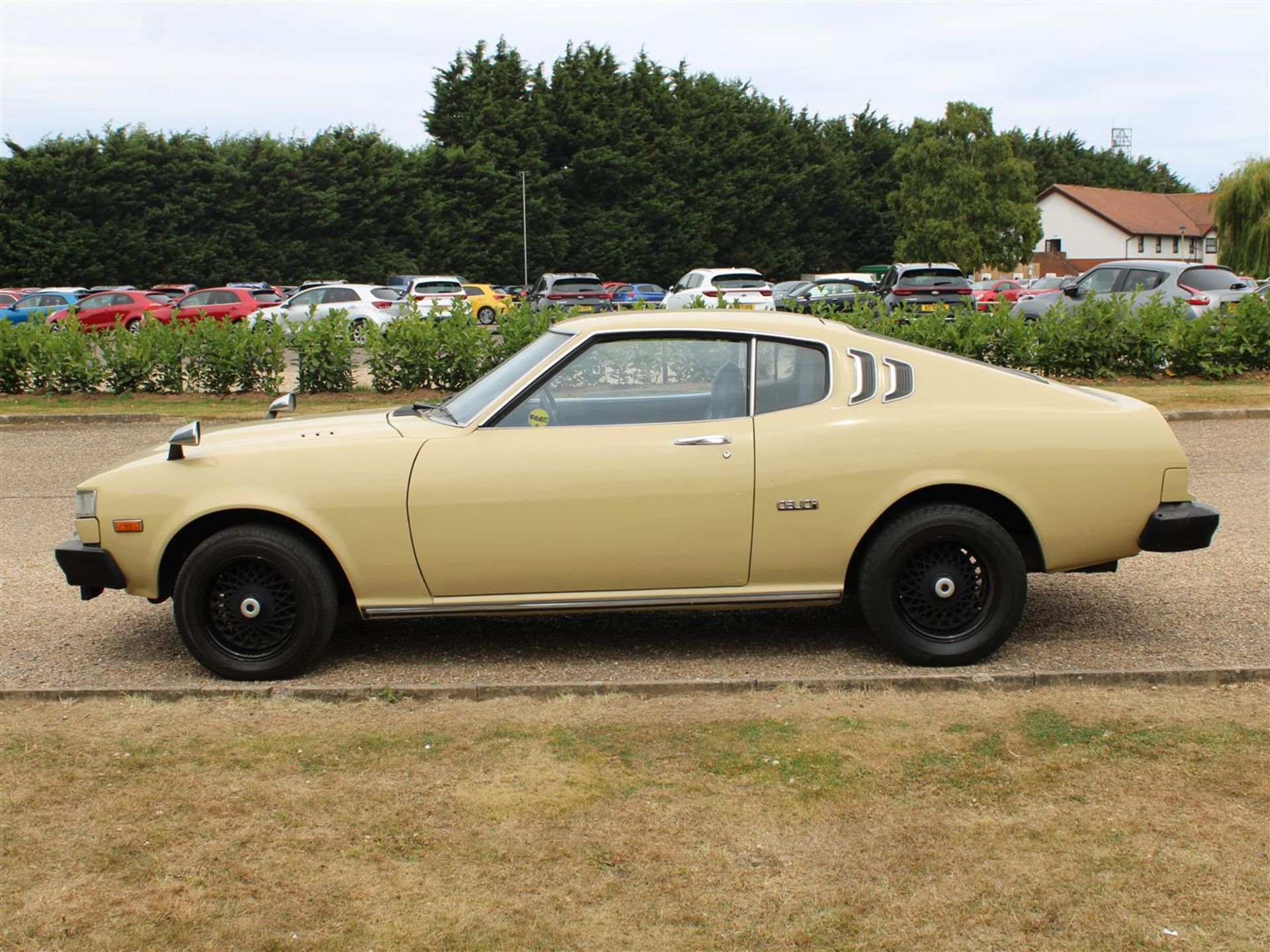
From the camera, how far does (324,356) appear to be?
1688 cm

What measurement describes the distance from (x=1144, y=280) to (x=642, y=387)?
18734 millimetres

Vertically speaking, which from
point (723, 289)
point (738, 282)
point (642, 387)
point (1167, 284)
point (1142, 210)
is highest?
point (1142, 210)

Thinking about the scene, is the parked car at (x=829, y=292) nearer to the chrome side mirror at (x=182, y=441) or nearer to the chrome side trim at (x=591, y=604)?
the chrome side trim at (x=591, y=604)

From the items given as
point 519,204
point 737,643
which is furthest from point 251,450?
point 519,204

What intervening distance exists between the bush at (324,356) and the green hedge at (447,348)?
0.01 metres

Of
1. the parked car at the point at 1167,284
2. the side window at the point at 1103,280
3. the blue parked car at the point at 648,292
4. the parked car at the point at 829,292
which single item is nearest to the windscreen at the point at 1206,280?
the parked car at the point at 1167,284

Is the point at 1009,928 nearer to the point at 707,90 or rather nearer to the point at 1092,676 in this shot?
the point at 1092,676

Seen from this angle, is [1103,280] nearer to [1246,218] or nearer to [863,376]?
[863,376]

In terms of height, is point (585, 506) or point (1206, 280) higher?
point (1206, 280)

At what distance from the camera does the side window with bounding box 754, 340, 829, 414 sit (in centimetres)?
555

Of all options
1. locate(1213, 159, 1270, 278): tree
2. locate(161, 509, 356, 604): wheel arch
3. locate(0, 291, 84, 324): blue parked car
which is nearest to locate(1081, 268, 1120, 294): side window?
locate(161, 509, 356, 604): wheel arch

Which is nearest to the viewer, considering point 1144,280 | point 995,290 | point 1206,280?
point 1206,280

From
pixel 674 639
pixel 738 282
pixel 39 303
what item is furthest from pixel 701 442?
pixel 39 303

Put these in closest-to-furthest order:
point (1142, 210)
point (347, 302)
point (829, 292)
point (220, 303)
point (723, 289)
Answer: point (347, 302), point (829, 292), point (220, 303), point (723, 289), point (1142, 210)
